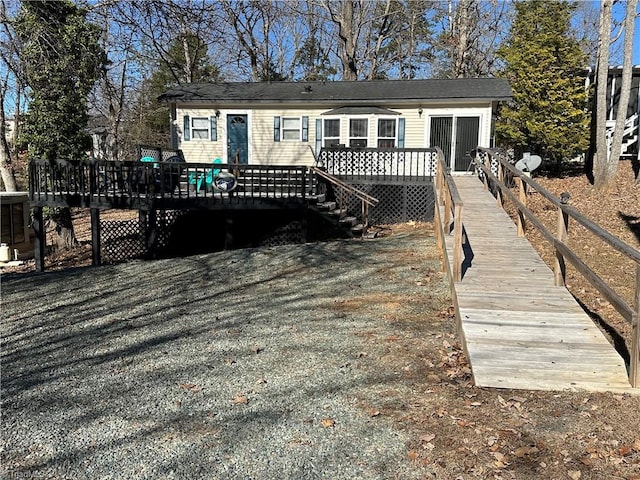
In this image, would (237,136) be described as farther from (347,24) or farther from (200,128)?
(347,24)

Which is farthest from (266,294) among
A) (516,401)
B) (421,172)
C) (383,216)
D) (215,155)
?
(215,155)

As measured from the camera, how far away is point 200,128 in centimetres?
1714

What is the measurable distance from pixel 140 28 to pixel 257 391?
10.3 metres

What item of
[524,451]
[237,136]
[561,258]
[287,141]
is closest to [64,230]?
[237,136]

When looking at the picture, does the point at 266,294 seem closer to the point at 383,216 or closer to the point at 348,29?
the point at 383,216

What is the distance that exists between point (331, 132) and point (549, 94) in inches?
268

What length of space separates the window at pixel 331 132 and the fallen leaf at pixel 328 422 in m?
13.6

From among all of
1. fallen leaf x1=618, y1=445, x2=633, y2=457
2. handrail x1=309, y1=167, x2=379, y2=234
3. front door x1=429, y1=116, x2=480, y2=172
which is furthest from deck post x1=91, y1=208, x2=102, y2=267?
fallen leaf x1=618, y1=445, x2=633, y2=457

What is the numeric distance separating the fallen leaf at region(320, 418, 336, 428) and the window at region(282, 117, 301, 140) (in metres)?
14.1

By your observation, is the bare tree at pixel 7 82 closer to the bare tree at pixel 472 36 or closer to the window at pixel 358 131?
the window at pixel 358 131

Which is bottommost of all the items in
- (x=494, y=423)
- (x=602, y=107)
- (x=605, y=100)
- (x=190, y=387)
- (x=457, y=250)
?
(x=190, y=387)

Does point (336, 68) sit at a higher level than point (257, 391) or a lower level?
higher

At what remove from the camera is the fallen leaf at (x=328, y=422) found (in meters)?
3.24

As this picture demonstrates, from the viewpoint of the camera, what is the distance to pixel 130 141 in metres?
28.1
